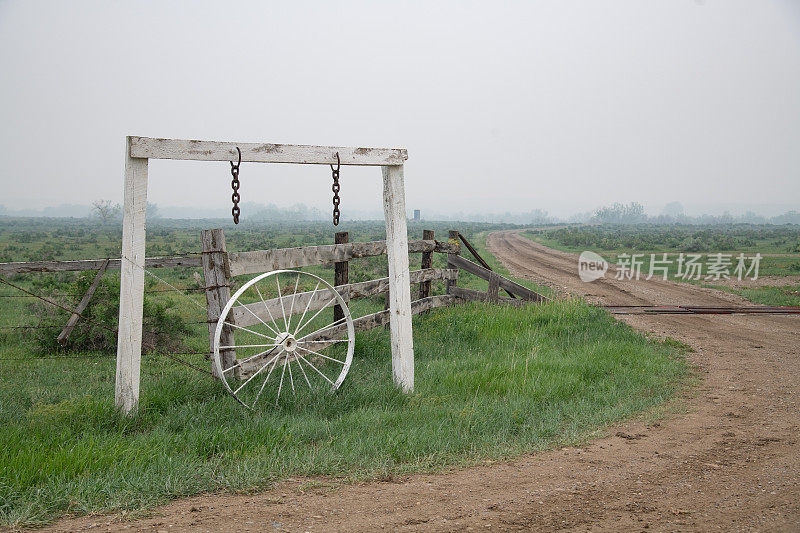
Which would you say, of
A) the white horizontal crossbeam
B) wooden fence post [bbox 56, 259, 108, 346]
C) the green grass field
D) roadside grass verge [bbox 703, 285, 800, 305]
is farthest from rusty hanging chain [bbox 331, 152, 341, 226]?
roadside grass verge [bbox 703, 285, 800, 305]

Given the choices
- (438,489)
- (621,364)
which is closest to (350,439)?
(438,489)

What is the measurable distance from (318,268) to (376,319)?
689 inches

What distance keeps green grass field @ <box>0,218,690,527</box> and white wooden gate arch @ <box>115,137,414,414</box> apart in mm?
370

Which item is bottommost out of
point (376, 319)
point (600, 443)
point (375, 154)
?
point (600, 443)

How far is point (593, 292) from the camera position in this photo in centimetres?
1808

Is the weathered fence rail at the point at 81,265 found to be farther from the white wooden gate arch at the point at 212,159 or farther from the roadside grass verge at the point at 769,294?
the roadside grass verge at the point at 769,294

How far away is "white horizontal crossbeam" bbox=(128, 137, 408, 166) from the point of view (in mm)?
5586

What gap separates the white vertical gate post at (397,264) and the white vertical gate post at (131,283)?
2910 millimetres

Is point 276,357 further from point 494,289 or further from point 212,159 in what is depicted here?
point 494,289

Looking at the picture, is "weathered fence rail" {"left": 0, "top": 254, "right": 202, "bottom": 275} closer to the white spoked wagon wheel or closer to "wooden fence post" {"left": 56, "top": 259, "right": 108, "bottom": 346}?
"wooden fence post" {"left": 56, "top": 259, "right": 108, "bottom": 346}

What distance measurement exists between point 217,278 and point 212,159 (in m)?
1.37

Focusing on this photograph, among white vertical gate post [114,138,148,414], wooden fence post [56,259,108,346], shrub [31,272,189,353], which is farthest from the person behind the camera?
shrub [31,272,189,353]

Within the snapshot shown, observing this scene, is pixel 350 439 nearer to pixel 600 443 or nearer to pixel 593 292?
pixel 600 443

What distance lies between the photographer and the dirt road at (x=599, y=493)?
386 centimetres
